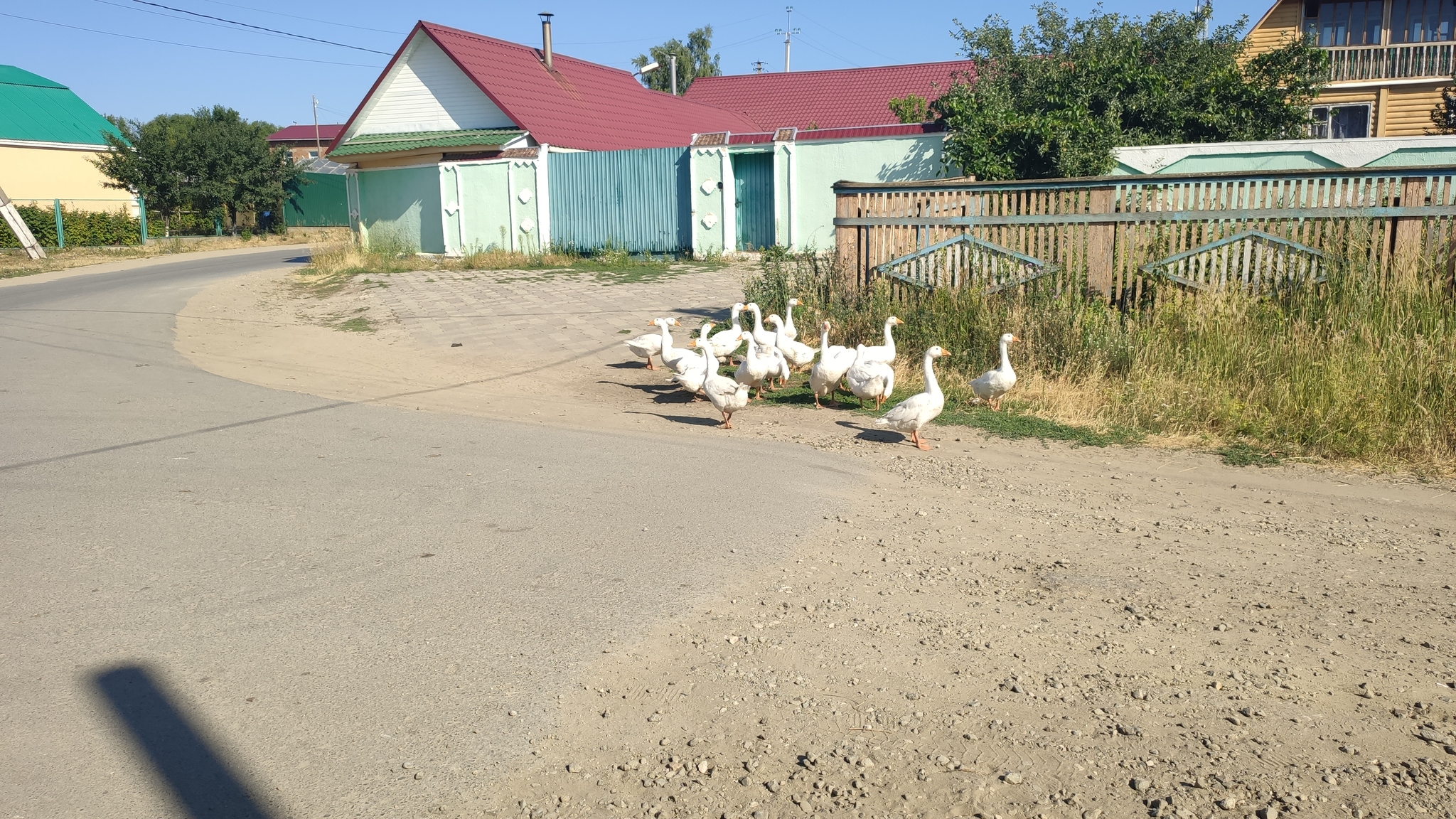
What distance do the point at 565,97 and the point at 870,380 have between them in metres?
20.6

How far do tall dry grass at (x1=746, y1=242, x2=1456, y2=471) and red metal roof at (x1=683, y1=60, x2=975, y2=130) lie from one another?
2518 cm

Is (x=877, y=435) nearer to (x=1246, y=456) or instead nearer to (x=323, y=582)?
(x=1246, y=456)

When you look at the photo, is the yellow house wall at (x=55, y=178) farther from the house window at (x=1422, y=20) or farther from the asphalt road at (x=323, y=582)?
the house window at (x=1422, y=20)

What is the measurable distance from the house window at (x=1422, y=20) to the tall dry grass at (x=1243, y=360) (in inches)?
961

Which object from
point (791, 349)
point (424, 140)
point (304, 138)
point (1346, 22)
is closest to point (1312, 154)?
point (791, 349)

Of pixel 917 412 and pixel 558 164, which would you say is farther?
pixel 558 164

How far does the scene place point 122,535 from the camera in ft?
17.9

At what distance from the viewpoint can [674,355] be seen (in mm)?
9453

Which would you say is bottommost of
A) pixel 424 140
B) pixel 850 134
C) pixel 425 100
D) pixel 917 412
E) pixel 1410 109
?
pixel 917 412

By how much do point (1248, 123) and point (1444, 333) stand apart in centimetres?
1349

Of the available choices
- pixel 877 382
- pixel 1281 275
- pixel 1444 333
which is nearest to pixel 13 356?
pixel 877 382

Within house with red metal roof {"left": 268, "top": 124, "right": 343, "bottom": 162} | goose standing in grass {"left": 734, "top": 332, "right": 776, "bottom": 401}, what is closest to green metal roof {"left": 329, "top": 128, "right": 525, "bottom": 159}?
goose standing in grass {"left": 734, "top": 332, "right": 776, "bottom": 401}

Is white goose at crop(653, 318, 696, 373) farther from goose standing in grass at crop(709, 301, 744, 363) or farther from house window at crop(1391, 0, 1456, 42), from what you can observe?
house window at crop(1391, 0, 1456, 42)

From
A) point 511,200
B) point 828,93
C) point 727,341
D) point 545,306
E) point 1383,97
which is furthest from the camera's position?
point 828,93
